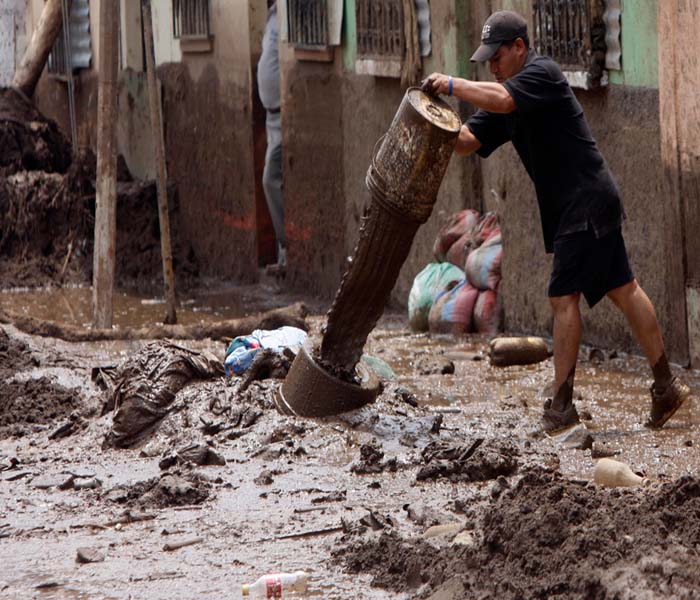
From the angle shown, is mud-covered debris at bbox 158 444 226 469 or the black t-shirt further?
the black t-shirt

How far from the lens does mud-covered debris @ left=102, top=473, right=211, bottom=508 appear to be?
596 cm

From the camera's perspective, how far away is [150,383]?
7.39 metres

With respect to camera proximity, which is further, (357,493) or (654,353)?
(654,353)

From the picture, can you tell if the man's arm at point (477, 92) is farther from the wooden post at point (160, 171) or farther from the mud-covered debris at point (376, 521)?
the wooden post at point (160, 171)

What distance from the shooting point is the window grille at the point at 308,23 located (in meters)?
11.8

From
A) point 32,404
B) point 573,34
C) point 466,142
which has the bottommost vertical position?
point 32,404

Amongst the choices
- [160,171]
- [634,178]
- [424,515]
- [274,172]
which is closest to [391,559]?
[424,515]

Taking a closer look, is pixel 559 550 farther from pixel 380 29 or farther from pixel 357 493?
pixel 380 29

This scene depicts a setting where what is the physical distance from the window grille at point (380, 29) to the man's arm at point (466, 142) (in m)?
3.79

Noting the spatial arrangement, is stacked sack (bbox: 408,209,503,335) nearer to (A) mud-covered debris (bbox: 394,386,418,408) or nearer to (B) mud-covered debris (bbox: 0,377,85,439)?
(A) mud-covered debris (bbox: 394,386,418,408)

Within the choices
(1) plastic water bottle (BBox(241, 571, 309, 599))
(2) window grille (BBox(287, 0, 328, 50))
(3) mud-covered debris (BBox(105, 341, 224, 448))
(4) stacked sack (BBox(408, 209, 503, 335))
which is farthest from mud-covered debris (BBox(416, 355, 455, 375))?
(1) plastic water bottle (BBox(241, 571, 309, 599))

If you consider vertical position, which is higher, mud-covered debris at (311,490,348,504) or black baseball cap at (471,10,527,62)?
black baseball cap at (471,10,527,62)

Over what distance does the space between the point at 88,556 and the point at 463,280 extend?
5393 millimetres

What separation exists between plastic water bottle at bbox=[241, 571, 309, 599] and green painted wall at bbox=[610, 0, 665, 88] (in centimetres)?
441
